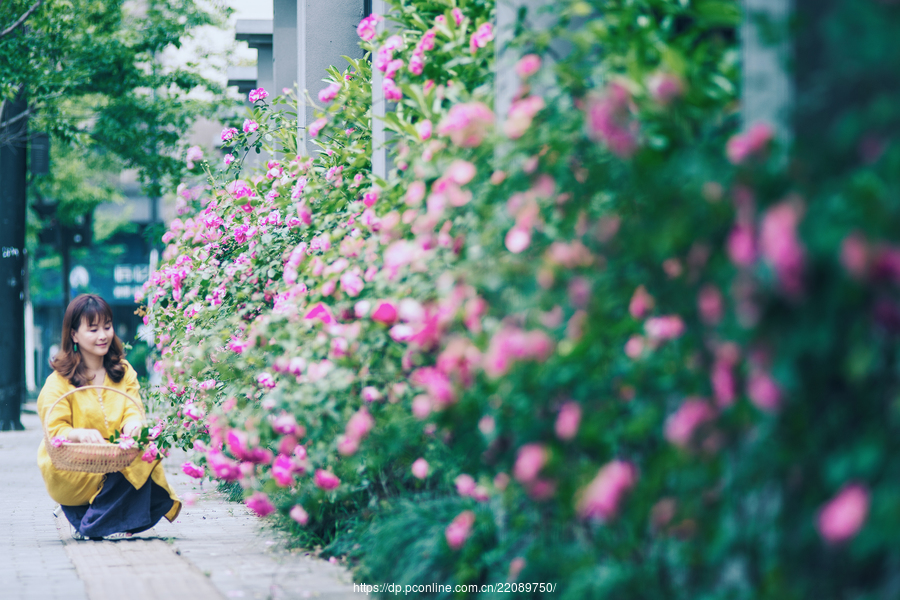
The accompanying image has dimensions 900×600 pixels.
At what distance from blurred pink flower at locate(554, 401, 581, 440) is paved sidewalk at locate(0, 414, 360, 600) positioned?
199 centimetres

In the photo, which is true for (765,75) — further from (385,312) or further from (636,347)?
(385,312)

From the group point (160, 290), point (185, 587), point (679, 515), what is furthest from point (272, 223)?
point (679, 515)

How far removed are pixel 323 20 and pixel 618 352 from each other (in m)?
7.72

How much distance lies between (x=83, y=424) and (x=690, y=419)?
4873 millimetres

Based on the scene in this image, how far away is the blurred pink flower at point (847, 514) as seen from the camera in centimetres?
175

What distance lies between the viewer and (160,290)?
770 centimetres

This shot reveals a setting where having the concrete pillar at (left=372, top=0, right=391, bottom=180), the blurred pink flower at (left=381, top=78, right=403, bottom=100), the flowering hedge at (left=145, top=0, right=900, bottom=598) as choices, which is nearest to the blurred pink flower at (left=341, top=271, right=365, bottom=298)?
the flowering hedge at (left=145, top=0, right=900, bottom=598)

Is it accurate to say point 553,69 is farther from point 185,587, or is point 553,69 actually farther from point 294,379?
point 185,587

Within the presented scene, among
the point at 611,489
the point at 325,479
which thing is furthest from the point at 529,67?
the point at 325,479

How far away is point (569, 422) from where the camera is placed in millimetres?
2516

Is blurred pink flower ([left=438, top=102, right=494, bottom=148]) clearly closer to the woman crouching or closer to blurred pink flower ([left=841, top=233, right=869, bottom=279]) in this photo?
blurred pink flower ([left=841, top=233, right=869, bottom=279])

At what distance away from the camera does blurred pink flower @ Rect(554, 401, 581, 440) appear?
2.51 meters

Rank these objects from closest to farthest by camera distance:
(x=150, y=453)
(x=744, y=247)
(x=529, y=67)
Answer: (x=744, y=247) < (x=529, y=67) < (x=150, y=453)

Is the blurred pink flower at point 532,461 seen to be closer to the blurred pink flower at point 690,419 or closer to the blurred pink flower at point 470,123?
the blurred pink flower at point 690,419
